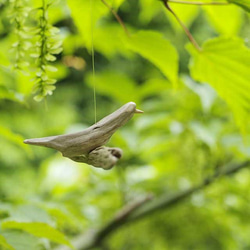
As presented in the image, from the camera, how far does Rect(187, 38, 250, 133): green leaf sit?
0.58m

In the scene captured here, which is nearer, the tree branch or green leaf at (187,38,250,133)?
green leaf at (187,38,250,133)

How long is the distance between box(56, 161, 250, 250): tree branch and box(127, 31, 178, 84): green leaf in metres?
0.37

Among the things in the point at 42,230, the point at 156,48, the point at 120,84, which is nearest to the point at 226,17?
the point at 156,48

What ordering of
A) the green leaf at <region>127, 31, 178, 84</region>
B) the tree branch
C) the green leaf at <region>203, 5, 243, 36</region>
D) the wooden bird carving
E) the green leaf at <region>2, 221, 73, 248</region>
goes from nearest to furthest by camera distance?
the wooden bird carving < the green leaf at <region>2, 221, 73, 248</region> < the green leaf at <region>127, 31, 178, 84</region> < the green leaf at <region>203, 5, 243, 36</region> < the tree branch

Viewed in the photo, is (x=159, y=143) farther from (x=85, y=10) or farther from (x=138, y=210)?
(x=85, y=10)

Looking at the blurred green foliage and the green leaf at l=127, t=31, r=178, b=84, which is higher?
the green leaf at l=127, t=31, r=178, b=84

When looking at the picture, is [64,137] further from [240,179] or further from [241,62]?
[240,179]

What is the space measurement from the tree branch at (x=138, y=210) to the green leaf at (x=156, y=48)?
1.21 feet

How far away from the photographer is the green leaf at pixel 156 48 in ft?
2.06

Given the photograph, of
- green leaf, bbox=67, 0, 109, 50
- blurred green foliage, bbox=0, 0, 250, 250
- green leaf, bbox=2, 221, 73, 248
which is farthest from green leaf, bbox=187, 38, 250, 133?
green leaf, bbox=2, 221, 73, 248

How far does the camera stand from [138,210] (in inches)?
38.2

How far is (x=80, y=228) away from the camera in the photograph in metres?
1.03

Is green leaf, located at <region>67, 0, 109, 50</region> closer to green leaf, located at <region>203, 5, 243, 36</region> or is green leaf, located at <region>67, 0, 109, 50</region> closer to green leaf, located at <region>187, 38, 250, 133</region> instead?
green leaf, located at <region>187, 38, 250, 133</region>

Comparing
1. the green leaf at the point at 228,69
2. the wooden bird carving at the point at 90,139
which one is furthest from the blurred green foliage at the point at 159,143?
the wooden bird carving at the point at 90,139
